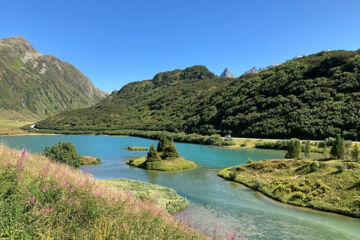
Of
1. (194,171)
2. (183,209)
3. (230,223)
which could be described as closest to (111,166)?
(194,171)

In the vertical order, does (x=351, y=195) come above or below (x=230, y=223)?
above

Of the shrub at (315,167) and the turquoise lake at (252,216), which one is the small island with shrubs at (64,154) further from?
the shrub at (315,167)

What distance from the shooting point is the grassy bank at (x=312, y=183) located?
1048 inches

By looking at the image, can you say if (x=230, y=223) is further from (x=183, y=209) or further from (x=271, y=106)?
(x=271, y=106)

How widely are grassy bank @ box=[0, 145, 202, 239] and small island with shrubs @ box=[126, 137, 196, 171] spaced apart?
43.5 meters

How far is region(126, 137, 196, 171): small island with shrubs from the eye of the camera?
54.1 m

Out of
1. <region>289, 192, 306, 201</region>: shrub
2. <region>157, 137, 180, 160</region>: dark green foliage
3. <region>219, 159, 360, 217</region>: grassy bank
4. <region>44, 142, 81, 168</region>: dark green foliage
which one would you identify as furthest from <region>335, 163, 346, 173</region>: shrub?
<region>44, 142, 81, 168</region>: dark green foliage

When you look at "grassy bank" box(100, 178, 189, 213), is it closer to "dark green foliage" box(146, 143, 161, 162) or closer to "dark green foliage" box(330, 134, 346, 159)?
"dark green foliage" box(146, 143, 161, 162)

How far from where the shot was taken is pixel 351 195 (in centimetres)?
2684

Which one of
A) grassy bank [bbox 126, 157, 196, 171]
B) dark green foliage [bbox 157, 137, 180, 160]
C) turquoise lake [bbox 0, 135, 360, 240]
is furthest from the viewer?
dark green foliage [bbox 157, 137, 180, 160]

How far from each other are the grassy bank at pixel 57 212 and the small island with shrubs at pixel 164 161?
43.5 m

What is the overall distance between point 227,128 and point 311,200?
361 feet

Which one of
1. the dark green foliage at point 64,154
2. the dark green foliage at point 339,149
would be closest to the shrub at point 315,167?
the dark green foliage at point 339,149

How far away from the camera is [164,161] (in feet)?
183
